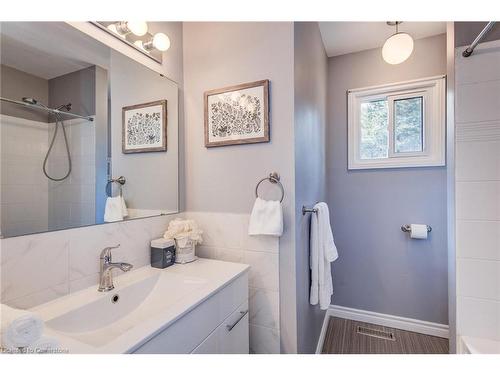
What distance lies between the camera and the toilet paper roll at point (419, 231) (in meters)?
1.97

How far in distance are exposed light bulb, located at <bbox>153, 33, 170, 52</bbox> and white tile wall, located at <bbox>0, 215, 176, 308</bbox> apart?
3.22 ft

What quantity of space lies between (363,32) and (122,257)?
2.40 meters

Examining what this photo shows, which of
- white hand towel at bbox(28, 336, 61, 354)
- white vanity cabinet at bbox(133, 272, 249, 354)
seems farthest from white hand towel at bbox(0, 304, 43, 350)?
white vanity cabinet at bbox(133, 272, 249, 354)

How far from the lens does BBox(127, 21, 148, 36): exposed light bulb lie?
1.15m

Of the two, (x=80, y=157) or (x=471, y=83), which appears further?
(x=471, y=83)

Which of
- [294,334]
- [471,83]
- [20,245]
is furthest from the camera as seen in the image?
[294,334]

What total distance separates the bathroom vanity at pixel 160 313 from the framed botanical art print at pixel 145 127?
67cm

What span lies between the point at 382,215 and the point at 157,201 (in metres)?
1.94

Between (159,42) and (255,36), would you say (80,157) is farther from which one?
(255,36)

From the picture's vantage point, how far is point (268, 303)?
4.32 feet

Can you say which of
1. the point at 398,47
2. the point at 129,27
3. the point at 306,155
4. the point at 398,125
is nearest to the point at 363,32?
the point at 398,47

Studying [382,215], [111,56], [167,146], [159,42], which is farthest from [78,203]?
[382,215]

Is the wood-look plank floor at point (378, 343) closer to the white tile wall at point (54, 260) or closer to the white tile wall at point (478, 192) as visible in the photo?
the white tile wall at point (478, 192)

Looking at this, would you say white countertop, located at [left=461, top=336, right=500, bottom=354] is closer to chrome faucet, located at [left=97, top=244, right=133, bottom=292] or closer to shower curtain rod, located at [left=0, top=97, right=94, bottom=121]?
chrome faucet, located at [left=97, top=244, right=133, bottom=292]
